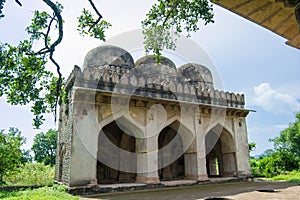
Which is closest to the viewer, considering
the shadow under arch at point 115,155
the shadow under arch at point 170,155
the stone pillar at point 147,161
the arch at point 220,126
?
the stone pillar at point 147,161

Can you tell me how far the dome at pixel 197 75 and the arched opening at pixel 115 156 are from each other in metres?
5.77

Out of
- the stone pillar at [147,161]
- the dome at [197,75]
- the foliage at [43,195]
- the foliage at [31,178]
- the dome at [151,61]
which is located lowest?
the foliage at [31,178]

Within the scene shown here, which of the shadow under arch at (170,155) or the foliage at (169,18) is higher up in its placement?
the foliage at (169,18)

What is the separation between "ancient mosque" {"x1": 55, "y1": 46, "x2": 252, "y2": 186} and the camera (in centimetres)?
929

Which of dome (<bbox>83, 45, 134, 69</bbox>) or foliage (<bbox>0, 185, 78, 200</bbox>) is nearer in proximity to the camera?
foliage (<bbox>0, 185, 78, 200</bbox>)

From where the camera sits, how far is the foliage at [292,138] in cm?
2814

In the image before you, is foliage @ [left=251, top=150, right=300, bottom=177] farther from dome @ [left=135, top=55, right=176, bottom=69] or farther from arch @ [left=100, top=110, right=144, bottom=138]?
arch @ [left=100, top=110, right=144, bottom=138]

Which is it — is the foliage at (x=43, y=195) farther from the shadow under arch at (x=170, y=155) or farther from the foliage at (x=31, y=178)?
the foliage at (x=31, y=178)

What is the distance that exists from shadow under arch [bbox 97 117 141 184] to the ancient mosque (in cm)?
5

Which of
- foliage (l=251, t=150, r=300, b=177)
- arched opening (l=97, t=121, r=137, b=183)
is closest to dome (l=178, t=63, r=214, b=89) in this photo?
arched opening (l=97, t=121, r=137, b=183)

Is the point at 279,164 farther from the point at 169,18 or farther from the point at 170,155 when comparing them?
the point at 169,18

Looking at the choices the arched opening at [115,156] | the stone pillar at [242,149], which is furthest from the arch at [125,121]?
the stone pillar at [242,149]

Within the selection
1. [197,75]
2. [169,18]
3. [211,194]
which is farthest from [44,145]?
[169,18]

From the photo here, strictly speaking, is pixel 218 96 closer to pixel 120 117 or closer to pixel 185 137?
pixel 185 137
